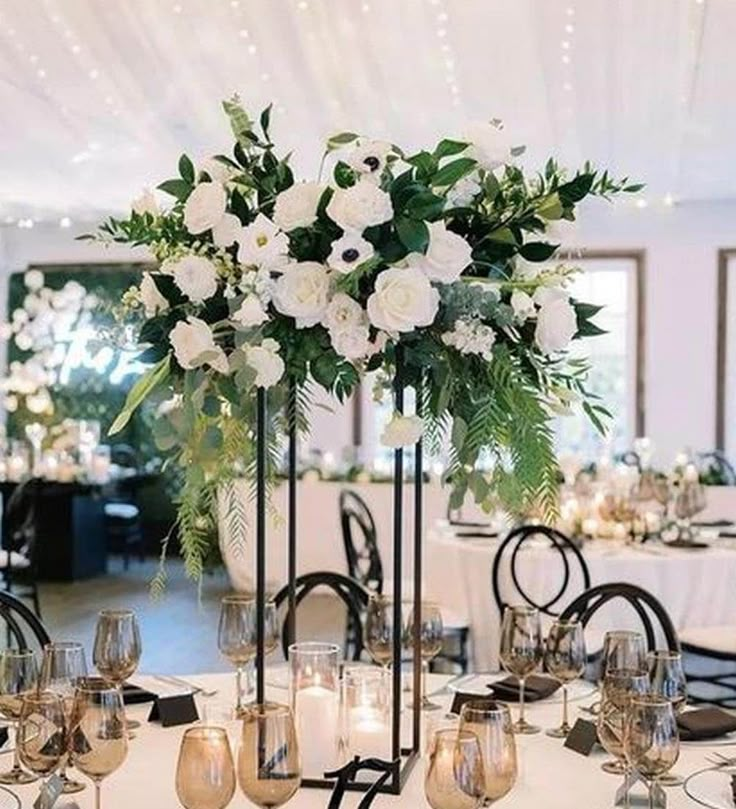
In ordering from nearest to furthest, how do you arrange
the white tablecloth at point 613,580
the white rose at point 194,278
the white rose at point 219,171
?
the white rose at point 194,278, the white rose at point 219,171, the white tablecloth at point 613,580

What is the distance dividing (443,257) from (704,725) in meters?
1.15

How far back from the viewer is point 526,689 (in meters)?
2.73

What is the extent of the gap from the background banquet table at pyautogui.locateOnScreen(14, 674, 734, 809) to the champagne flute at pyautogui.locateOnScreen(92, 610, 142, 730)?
5.5 inches

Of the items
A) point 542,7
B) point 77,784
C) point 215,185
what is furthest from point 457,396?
point 542,7

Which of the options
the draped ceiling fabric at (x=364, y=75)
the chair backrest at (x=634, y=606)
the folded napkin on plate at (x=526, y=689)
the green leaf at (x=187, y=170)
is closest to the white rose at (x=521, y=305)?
the green leaf at (x=187, y=170)

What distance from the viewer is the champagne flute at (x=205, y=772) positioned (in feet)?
5.49

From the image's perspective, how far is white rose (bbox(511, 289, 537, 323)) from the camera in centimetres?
200

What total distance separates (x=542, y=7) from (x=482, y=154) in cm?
388

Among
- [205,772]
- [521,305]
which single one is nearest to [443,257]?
[521,305]

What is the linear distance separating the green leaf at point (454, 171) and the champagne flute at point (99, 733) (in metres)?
0.97

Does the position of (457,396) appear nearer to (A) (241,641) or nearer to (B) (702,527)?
(A) (241,641)

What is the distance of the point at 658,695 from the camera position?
2229mm

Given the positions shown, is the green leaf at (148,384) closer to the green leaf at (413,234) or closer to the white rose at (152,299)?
the white rose at (152,299)

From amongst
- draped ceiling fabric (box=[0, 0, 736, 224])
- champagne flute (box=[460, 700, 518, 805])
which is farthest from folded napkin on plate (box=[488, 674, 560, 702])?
draped ceiling fabric (box=[0, 0, 736, 224])
